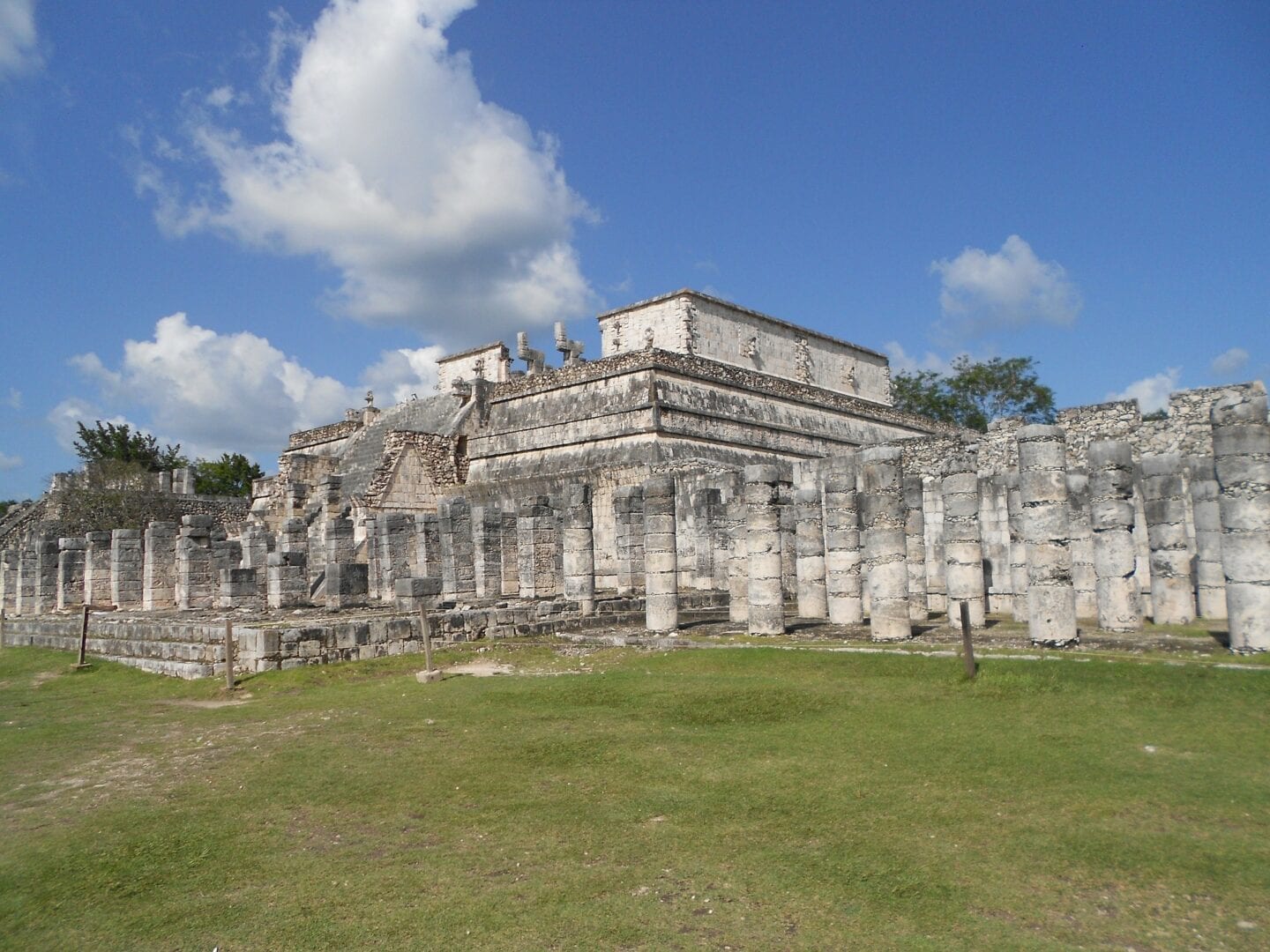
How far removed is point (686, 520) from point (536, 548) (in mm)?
3332

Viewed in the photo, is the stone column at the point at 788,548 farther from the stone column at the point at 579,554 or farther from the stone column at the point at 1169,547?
the stone column at the point at 1169,547

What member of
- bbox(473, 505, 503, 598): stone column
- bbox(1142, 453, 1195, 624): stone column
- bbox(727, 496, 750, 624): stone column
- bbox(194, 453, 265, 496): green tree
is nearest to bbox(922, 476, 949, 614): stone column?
bbox(727, 496, 750, 624): stone column

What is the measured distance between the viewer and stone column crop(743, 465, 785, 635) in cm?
1198

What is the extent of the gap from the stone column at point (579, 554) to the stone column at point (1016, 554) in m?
6.74

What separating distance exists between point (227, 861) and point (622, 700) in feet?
13.8

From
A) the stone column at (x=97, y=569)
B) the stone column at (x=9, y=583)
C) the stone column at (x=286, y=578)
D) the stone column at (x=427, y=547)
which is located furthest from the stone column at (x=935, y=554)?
the stone column at (x=9, y=583)

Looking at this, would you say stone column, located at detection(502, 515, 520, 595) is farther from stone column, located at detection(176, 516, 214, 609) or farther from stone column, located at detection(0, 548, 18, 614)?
stone column, located at detection(0, 548, 18, 614)

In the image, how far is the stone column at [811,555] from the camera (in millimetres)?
13648

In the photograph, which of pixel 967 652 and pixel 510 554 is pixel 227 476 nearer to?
pixel 510 554

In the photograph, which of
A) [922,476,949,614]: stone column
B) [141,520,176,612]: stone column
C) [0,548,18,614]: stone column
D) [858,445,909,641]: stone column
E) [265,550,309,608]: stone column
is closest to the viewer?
[858,445,909,641]: stone column

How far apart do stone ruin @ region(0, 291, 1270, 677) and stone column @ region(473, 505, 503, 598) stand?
0.20 ft

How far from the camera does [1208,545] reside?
40.5ft

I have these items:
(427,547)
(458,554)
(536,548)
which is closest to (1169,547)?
(536,548)

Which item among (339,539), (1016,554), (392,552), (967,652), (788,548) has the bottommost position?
(967,652)
